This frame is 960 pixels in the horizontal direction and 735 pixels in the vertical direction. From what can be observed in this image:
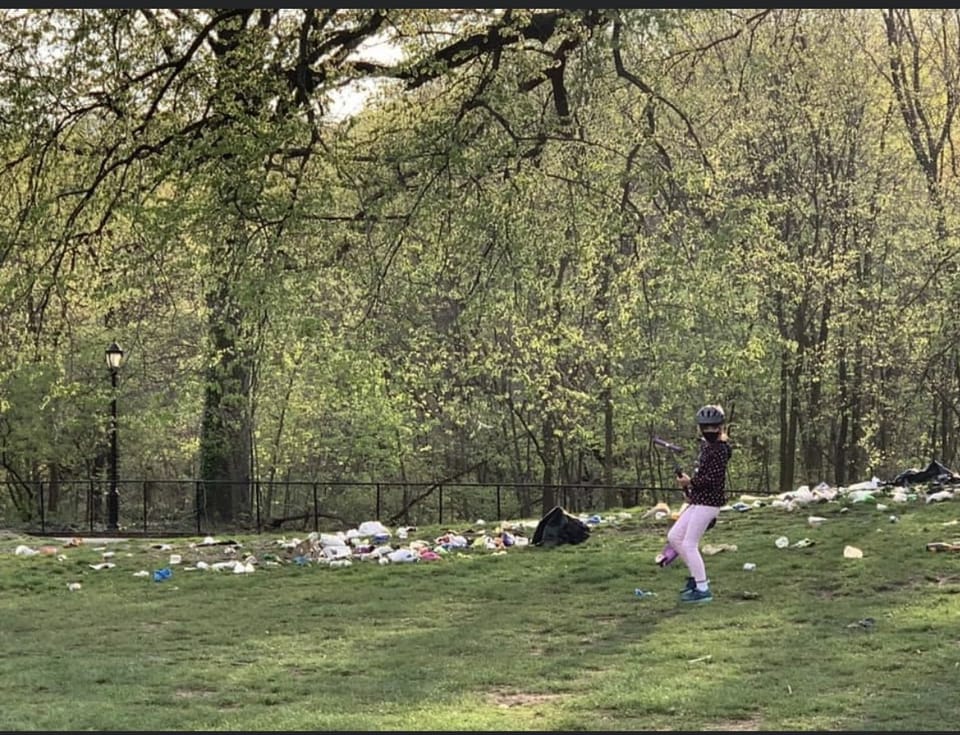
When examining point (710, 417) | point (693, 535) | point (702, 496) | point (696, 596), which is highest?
point (710, 417)

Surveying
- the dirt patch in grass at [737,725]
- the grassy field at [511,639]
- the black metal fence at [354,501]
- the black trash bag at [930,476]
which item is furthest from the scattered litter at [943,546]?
the black metal fence at [354,501]

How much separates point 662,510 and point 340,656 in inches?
335

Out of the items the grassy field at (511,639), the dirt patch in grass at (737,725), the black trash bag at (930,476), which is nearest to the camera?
the dirt patch in grass at (737,725)

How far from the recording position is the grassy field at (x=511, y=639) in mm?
6070

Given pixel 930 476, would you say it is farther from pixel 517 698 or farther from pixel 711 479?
pixel 517 698

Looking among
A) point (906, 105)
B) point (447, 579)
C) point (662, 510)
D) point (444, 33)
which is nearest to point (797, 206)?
point (906, 105)

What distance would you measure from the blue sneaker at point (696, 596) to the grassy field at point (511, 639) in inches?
4.7

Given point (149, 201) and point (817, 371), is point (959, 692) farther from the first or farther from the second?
point (817, 371)

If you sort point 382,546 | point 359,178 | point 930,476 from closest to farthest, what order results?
point 359,178 < point 382,546 < point 930,476

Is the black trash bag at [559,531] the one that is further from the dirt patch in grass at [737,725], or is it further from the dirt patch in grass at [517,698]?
the dirt patch in grass at [737,725]

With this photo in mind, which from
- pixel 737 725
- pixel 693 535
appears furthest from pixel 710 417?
pixel 737 725

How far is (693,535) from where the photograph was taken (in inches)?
372

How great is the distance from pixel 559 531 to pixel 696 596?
155 inches

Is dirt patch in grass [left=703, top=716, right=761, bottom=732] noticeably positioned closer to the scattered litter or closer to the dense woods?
the scattered litter
